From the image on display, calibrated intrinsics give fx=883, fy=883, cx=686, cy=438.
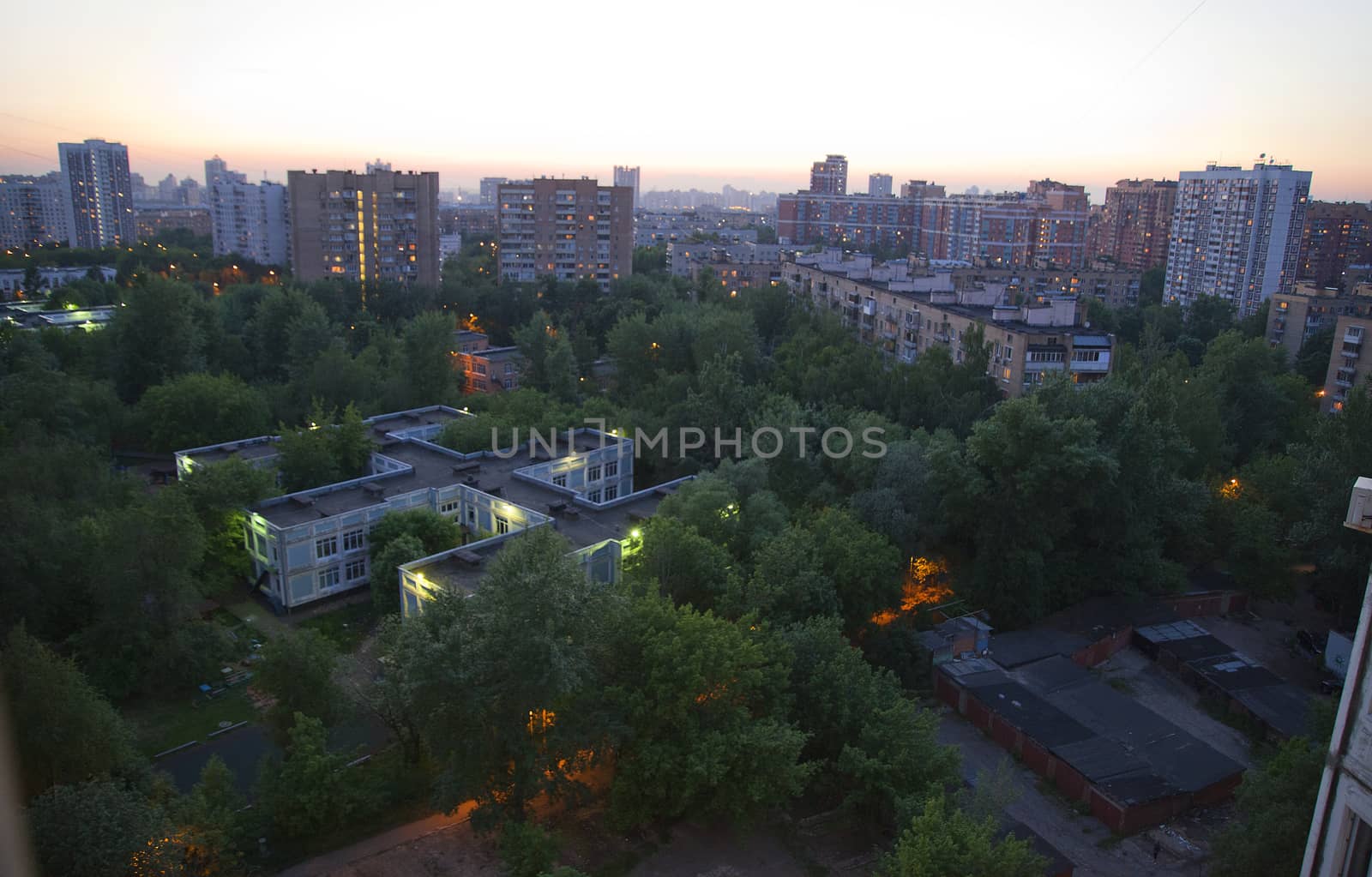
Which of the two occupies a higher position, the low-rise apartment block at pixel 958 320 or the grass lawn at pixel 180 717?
the low-rise apartment block at pixel 958 320

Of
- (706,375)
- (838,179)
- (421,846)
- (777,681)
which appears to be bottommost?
(421,846)

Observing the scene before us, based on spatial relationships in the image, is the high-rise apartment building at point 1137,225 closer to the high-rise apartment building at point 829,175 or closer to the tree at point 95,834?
the high-rise apartment building at point 829,175

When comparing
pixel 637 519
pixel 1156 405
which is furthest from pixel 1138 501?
pixel 637 519

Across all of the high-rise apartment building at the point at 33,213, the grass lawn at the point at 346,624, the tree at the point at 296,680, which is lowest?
the grass lawn at the point at 346,624

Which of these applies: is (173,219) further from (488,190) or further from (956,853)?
(956,853)

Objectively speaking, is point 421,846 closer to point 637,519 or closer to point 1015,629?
point 637,519

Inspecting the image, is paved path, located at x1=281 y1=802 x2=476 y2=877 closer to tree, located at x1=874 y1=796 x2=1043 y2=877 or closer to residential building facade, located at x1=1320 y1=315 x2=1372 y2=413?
tree, located at x1=874 y1=796 x2=1043 y2=877

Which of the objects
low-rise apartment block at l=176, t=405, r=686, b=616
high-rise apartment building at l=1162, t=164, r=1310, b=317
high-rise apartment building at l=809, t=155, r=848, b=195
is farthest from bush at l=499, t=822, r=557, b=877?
high-rise apartment building at l=809, t=155, r=848, b=195

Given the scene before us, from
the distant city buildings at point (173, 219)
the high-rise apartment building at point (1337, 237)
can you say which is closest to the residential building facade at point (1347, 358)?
the high-rise apartment building at point (1337, 237)
